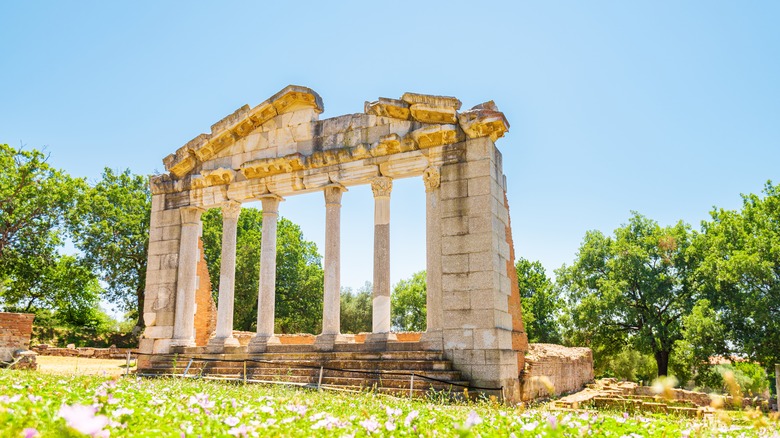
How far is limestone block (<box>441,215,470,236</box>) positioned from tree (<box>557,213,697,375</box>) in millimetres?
21993

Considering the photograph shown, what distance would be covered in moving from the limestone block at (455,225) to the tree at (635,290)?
72.2ft

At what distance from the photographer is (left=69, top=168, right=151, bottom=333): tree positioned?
35375mm

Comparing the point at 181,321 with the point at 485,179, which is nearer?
the point at 485,179

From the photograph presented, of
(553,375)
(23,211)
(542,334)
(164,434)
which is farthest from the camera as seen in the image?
(542,334)

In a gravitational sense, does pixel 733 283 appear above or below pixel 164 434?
above

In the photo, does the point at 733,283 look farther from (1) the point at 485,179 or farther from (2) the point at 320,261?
(2) the point at 320,261

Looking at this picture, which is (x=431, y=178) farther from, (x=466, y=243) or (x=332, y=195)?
(x=332, y=195)

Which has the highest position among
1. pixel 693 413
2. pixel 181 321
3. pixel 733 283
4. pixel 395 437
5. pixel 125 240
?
pixel 125 240

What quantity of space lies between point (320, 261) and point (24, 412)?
43.1m

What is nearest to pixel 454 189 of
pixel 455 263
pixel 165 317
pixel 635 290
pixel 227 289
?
pixel 455 263

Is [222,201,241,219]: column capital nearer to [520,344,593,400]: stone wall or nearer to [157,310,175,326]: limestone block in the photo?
[157,310,175,326]: limestone block

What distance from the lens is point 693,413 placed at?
1261cm

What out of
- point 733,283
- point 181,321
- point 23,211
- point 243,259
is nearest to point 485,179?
point 181,321

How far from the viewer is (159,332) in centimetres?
1834
